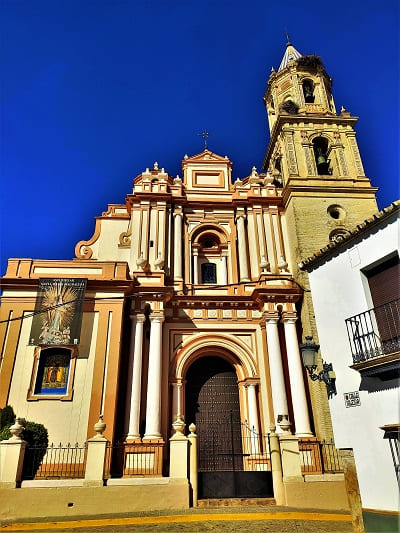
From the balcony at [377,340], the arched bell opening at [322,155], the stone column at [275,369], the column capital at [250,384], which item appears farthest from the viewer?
the arched bell opening at [322,155]

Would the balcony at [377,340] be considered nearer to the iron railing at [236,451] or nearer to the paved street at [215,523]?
the paved street at [215,523]

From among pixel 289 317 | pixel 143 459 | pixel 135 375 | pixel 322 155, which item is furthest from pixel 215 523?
pixel 322 155

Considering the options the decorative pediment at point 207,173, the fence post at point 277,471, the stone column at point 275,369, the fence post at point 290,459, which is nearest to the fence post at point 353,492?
the fence post at point 290,459

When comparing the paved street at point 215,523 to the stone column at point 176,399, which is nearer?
the paved street at point 215,523

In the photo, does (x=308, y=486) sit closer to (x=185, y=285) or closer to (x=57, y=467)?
(x=57, y=467)

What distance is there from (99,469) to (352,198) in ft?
48.0

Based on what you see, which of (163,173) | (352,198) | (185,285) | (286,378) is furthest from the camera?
(163,173)

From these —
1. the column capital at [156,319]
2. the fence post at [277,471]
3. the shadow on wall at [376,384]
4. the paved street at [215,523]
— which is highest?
the column capital at [156,319]

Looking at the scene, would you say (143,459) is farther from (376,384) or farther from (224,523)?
(376,384)

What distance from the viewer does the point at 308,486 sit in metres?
9.98

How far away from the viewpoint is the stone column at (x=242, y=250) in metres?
16.6

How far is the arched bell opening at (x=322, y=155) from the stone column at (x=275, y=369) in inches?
343

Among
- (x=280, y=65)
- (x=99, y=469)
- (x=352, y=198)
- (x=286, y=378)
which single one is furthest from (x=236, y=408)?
(x=280, y=65)

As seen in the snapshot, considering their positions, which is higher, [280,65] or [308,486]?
[280,65]
